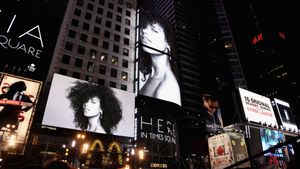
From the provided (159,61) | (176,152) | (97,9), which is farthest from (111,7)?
(176,152)

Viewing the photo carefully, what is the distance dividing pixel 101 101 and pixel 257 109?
16862 mm

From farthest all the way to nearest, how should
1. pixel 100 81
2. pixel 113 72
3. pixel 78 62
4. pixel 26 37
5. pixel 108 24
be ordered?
pixel 108 24
pixel 113 72
pixel 100 81
pixel 78 62
pixel 26 37

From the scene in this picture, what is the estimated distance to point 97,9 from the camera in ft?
127

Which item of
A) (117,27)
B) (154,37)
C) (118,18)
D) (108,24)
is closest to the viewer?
(108,24)

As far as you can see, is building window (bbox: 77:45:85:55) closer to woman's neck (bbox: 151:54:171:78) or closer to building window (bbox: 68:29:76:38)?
building window (bbox: 68:29:76:38)

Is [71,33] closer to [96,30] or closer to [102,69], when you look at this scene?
[96,30]

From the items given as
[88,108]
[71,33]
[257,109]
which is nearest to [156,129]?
[88,108]

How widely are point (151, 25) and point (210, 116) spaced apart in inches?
919

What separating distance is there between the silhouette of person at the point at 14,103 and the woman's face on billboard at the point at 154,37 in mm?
22588

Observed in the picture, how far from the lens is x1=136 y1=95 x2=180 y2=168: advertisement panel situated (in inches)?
1330

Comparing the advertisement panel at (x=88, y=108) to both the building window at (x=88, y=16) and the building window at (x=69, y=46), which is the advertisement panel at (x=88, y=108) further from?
the building window at (x=88, y=16)

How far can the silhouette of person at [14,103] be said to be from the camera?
1695 centimetres

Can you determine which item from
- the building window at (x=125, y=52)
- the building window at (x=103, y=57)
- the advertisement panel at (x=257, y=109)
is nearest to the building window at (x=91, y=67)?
the building window at (x=103, y=57)

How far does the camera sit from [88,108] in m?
23.6
